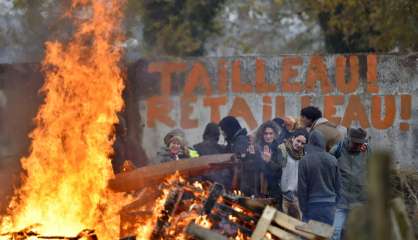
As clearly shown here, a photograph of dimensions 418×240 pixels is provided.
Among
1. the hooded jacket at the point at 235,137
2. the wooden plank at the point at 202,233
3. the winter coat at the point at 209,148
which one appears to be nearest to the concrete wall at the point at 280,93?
the winter coat at the point at 209,148

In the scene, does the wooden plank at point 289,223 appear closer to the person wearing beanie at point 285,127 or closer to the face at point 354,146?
the face at point 354,146

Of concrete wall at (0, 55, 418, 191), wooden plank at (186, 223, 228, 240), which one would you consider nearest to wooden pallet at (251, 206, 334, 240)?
wooden plank at (186, 223, 228, 240)

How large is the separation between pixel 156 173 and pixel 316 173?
1856 millimetres

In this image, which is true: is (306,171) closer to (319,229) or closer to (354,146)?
(354,146)

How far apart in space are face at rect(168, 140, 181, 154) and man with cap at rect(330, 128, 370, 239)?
2220 millimetres

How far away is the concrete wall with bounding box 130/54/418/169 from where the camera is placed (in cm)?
1471

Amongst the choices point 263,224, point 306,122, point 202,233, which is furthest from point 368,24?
point 202,233

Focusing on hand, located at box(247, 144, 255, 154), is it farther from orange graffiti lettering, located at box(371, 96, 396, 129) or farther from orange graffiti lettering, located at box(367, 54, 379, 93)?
orange graffiti lettering, located at box(367, 54, 379, 93)

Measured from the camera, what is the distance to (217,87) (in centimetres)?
1514

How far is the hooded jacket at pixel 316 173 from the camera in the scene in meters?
9.84

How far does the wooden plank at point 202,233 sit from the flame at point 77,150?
8.95 ft

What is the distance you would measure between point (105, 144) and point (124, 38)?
5072 millimetres

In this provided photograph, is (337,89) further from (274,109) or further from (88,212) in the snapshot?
(88,212)

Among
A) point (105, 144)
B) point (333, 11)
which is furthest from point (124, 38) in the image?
point (333, 11)
